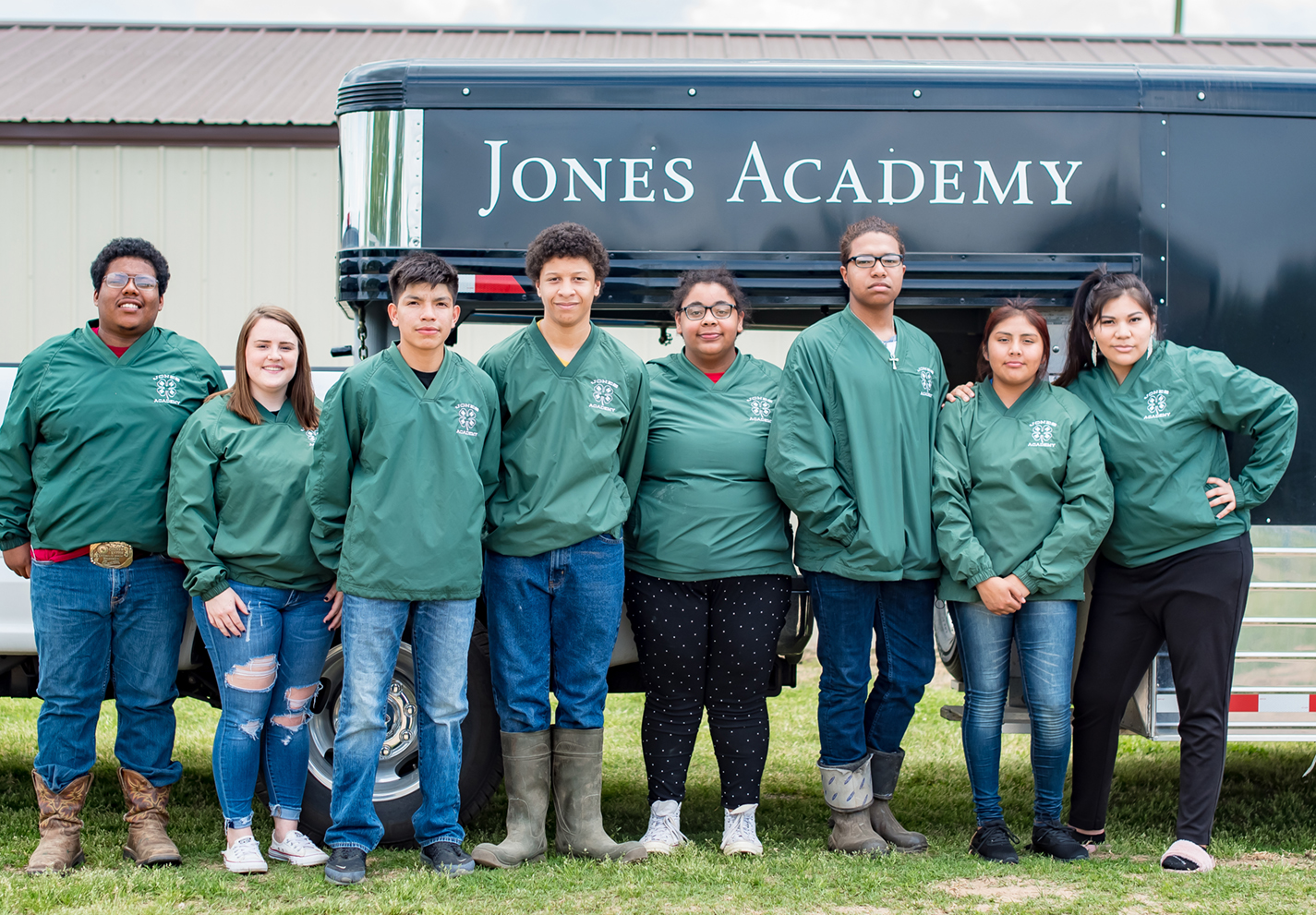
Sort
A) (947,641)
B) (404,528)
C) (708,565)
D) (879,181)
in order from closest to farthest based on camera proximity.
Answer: (404,528)
(708,565)
(879,181)
(947,641)

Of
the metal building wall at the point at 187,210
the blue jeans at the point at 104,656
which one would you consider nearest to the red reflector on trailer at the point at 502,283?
the blue jeans at the point at 104,656

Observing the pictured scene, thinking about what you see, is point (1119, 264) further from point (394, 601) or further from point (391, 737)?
point (391, 737)

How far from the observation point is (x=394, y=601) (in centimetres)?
347

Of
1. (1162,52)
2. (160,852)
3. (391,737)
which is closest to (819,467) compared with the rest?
(391,737)

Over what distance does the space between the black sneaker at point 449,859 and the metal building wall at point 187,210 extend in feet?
22.9

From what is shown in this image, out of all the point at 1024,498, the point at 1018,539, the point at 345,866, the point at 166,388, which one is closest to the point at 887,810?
the point at 1018,539

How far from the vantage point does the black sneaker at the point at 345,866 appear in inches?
136

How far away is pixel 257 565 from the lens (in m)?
3.48

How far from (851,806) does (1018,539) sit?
1045 millimetres

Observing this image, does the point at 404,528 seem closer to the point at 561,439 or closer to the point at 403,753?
the point at 561,439

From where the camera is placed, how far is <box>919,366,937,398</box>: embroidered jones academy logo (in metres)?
3.78

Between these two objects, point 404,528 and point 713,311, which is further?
point 713,311

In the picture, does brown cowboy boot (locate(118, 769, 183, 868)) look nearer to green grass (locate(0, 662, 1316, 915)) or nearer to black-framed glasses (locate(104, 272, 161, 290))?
green grass (locate(0, 662, 1316, 915))

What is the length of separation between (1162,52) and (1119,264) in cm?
884
